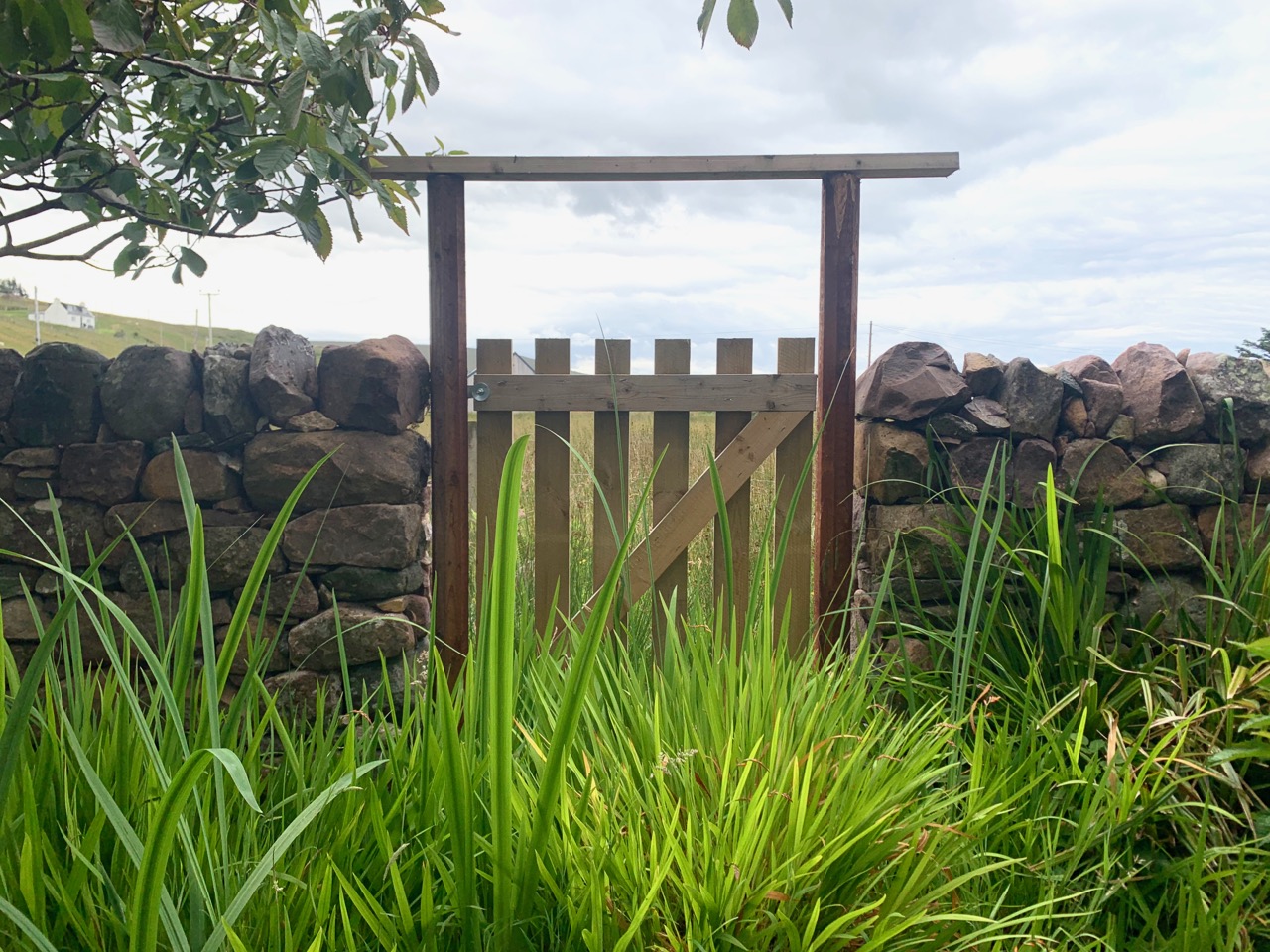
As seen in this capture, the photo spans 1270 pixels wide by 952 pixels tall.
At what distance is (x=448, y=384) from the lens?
10.2 ft

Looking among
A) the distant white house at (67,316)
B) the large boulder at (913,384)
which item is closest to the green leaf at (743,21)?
the large boulder at (913,384)

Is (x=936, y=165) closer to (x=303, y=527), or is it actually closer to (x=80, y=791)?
(x=303, y=527)

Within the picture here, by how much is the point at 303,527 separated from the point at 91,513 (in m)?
0.74

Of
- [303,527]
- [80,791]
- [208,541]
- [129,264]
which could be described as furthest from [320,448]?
[80,791]

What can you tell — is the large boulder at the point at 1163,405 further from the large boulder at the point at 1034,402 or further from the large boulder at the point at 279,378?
the large boulder at the point at 279,378

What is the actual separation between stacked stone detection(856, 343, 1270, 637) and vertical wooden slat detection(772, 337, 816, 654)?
0.28 meters

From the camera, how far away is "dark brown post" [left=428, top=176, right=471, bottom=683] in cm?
311

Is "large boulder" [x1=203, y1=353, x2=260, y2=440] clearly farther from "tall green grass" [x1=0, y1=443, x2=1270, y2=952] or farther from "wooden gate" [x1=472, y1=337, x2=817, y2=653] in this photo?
"tall green grass" [x1=0, y1=443, x2=1270, y2=952]

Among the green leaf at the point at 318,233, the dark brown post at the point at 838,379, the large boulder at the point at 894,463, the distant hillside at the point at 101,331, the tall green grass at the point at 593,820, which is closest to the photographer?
the tall green grass at the point at 593,820

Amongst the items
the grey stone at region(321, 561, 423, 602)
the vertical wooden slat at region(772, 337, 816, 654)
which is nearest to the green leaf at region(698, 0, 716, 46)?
the vertical wooden slat at region(772, 337, 816, 654)

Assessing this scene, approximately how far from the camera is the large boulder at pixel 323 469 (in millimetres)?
2977

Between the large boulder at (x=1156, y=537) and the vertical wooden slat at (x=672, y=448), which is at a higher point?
the vertical wooden slat at (x=672, y=448)

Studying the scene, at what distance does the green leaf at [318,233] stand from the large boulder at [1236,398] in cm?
279

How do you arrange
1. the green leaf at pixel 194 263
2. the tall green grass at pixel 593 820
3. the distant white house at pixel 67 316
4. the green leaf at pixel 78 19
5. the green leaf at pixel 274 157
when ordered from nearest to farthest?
the tall green grass at pixel 593 820
the green leaf at pixel 78 19
the green leaf at pixel 274 157
the green leaf at pixel 194 263
the distant white house at pixel 67 316
